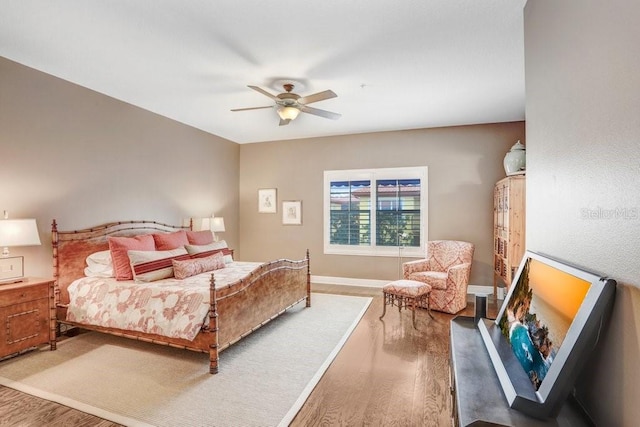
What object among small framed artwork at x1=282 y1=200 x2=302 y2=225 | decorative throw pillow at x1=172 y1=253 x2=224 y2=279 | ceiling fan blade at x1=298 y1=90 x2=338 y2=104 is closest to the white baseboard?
small framed artwork at x1=282 y1=200 x2=302 y2=225

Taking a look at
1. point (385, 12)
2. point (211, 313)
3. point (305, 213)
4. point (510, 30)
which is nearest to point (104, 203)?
point (211, 313)

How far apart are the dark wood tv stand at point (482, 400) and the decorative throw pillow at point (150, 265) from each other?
321cm

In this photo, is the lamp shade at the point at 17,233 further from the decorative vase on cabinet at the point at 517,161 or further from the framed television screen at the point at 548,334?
the decorative vase on cabinet at the point at 517,161

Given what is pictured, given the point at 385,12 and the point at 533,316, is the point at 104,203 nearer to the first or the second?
the point at 385,12

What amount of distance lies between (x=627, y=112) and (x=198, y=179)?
5845 millimetres

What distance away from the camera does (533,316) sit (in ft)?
5.09

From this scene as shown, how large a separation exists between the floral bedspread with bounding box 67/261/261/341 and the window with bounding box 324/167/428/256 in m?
2.98

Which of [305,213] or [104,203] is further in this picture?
[305,213]

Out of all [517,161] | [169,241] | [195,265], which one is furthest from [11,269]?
[517,161]

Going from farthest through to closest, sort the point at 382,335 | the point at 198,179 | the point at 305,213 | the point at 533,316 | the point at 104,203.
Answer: the point at 305,213 < the point at 198,179 < the point at 104,203 < the point at 382,335 < the point at 533,316

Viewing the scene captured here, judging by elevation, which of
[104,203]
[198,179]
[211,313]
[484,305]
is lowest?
[211,313]

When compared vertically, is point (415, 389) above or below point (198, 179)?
below

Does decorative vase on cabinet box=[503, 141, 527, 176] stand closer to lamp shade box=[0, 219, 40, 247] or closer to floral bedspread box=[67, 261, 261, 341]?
floral bedspread box=[67, 261, 261, 341]

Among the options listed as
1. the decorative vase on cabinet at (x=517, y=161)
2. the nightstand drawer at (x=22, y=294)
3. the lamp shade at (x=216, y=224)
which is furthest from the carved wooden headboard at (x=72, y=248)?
the decorative vase on cabinet at (x=517, y=161)
